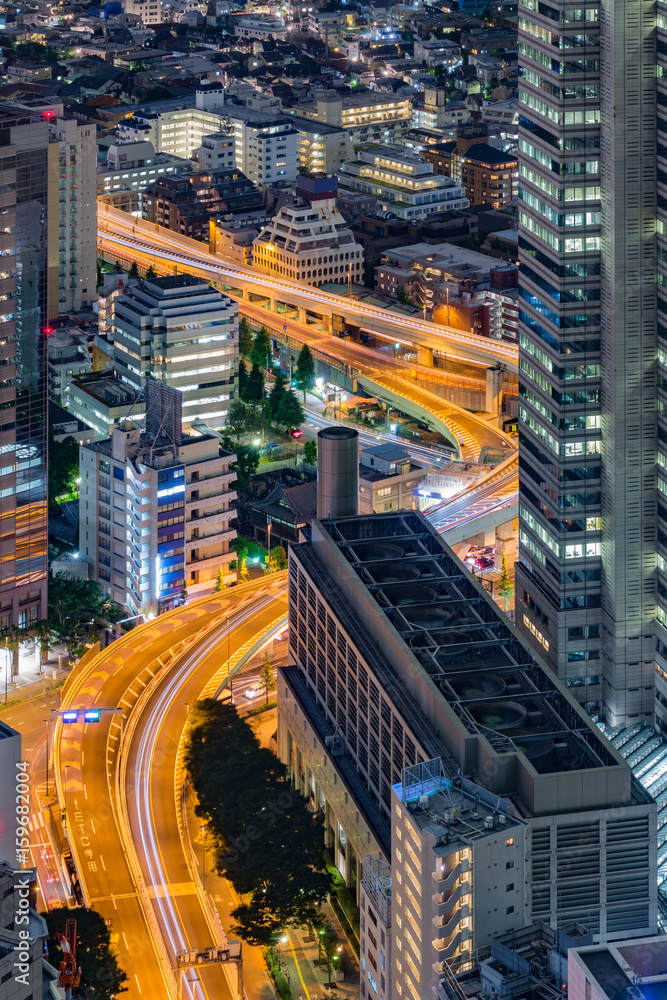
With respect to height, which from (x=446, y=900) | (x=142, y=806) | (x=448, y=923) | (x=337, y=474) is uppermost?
(x=446, y=900)

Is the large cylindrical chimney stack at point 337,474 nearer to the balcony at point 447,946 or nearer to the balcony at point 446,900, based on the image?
the balcony at point 446,900

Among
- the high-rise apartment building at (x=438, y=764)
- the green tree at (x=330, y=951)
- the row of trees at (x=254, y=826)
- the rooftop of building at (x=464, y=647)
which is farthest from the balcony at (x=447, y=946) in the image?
the row of trees at (x=254, y=826)

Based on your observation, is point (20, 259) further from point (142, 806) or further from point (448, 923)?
point (448, 923)

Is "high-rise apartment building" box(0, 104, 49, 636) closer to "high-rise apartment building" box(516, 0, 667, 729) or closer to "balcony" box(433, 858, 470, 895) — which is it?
"high-rise apartment building" box(516, 0, 667, 729)

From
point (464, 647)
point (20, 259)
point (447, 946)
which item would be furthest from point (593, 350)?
point (447, 946)

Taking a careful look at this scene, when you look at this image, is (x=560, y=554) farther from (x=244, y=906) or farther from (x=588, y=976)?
(x=588, y=976)

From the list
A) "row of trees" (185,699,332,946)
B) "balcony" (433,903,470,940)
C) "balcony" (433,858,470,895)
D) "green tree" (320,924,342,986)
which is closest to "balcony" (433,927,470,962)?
"balcony" (433,903,470,940)
